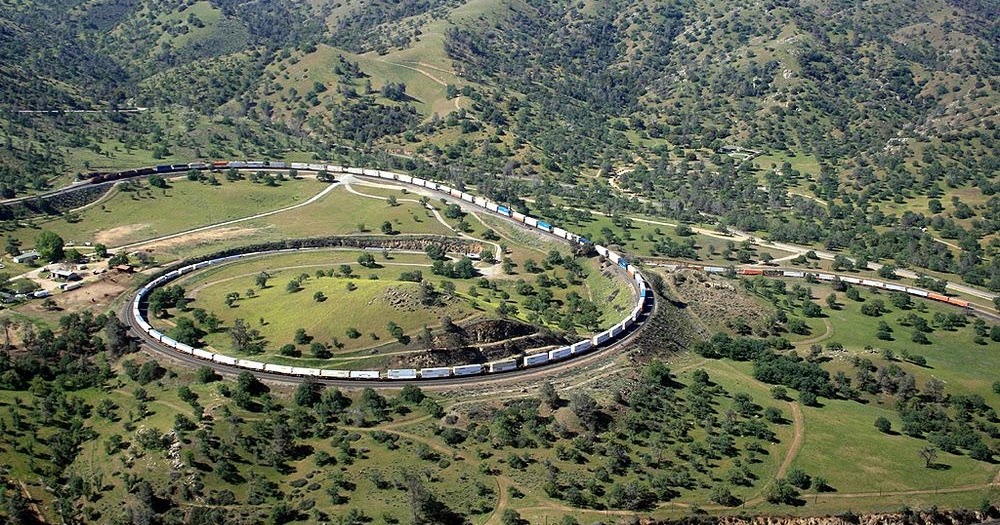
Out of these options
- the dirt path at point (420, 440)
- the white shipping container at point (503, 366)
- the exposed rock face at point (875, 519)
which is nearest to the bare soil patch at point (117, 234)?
the dirt path at point (420, 440)

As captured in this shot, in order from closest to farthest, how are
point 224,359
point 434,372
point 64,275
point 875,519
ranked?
point 875,519, point 434,372, point 224,359, point 64,275

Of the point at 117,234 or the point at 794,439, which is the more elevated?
the point at 794,439

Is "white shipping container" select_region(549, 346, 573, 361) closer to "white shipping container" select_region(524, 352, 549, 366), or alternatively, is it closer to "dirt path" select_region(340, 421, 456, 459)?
"white shipping container" select_region(524, 352, 549, 366)

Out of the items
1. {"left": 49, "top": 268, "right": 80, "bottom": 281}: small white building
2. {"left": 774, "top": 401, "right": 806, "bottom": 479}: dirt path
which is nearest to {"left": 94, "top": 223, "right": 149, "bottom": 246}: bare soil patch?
{"left": 49, "top": 268, "right": 80, "bottom": 281}: small white building

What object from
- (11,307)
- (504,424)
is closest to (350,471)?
(504,424)

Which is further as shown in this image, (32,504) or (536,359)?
(536,359)

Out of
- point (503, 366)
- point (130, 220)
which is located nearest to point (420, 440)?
point (503, 366)

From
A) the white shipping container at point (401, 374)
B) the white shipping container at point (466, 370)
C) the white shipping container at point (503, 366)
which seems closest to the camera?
the white shipping container at point (401, 374)

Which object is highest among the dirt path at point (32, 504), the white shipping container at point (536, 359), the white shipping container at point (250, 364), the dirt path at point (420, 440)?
the white shipping container at point (536, 359)

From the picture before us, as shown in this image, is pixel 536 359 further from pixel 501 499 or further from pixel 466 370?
pixel 501 499

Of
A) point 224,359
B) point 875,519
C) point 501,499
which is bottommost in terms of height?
point 875,519

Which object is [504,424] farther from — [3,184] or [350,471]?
[3,184]

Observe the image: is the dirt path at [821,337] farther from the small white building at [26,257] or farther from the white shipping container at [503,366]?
the small white building at [26,257]
